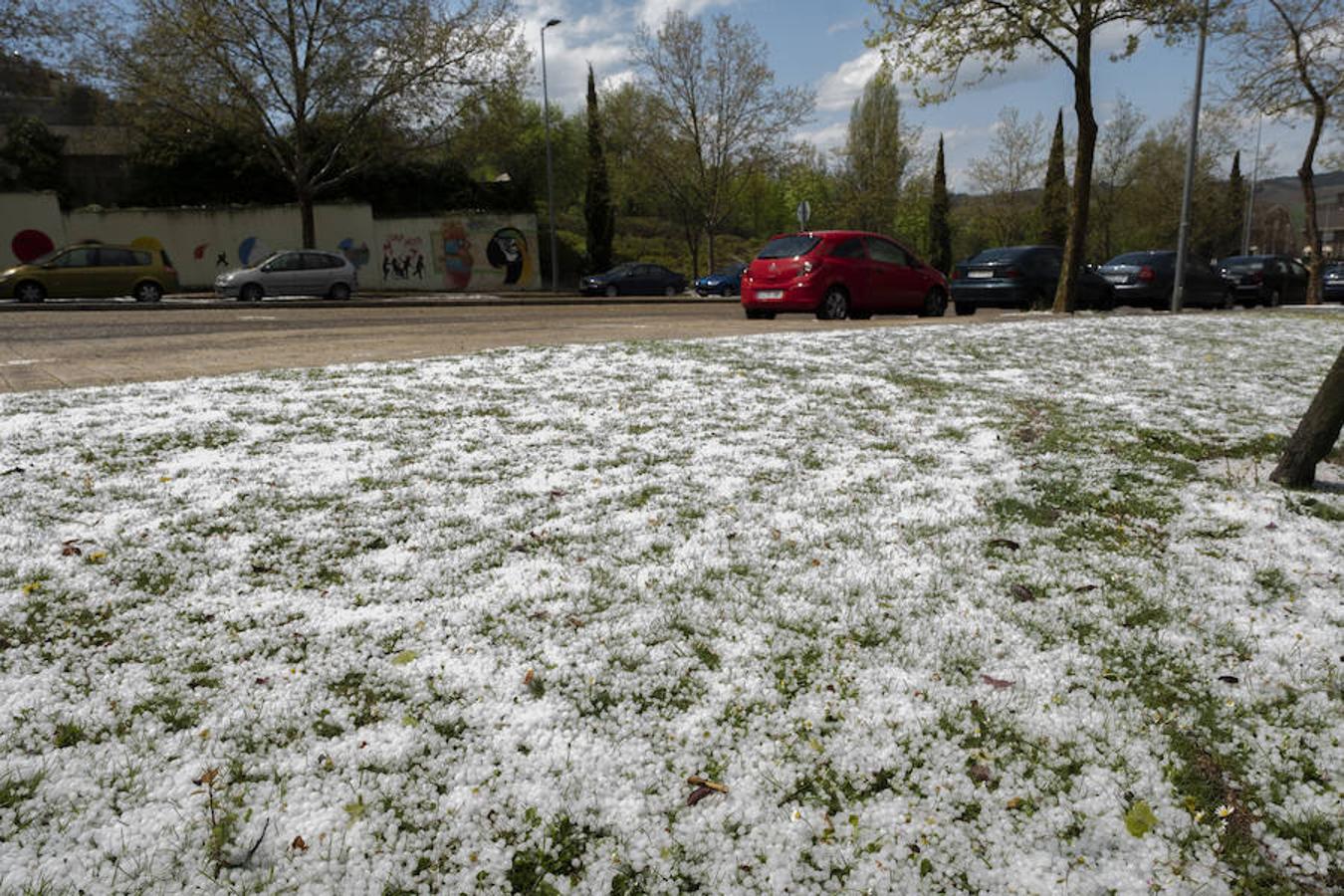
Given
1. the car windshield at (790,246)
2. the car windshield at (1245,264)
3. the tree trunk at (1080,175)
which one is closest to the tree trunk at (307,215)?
the car windshield at (790,246)

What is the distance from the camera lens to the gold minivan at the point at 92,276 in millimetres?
19828

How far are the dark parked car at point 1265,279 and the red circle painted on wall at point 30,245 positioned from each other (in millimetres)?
37305

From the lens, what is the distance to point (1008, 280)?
1695 cm

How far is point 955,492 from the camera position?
4.23 metres

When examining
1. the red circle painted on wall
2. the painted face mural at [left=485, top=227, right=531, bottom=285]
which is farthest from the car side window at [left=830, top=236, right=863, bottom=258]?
the red circle painted on wall

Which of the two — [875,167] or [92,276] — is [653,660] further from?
[875,167]

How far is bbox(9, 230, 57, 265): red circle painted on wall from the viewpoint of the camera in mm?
27672

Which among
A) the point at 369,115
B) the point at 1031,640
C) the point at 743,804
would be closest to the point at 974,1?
the point at 1031,640

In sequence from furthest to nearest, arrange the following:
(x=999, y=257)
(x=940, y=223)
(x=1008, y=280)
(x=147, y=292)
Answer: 1. (x=940, y=223)
2. (x=147, y=292)
3. (x=999, y=257)
4. (x=1008, y=280)

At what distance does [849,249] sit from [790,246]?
988 mm

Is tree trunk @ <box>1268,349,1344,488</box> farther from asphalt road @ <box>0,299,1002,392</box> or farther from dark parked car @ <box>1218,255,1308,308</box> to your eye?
dark parked car @ <box>1218,255,1308,308</box>

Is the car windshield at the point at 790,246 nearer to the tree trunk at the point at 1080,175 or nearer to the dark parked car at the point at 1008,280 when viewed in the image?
the dark parked car at the point at 1008,280

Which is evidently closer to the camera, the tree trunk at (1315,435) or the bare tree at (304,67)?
the tree trunk at (1315,435)

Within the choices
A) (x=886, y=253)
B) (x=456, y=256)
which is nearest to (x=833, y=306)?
(x=886, y=253)
